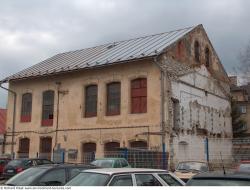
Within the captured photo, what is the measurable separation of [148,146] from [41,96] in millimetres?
10125

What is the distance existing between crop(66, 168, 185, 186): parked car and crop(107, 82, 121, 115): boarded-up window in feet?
57.3

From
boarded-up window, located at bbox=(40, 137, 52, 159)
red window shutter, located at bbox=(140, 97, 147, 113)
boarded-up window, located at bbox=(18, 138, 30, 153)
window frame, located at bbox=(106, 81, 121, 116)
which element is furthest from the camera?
boarded-up window, located at bbox=(18, 138, 30, 153)

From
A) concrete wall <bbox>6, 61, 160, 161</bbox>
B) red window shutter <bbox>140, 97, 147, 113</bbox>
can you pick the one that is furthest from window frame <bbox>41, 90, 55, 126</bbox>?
red window shutter <bbox>140, 97, 147, 113</bbox>

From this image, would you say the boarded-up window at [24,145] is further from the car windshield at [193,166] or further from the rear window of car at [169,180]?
the rear window of car at [169,180]

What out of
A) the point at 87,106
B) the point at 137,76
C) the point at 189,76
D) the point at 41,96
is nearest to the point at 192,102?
the point at 189,76

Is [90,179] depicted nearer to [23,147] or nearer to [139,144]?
[139,144]

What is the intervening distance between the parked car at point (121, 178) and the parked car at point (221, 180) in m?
2.26

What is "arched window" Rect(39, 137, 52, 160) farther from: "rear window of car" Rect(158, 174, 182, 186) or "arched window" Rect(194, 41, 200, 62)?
"rear window of car" Rect(158, 174, 182, 186)

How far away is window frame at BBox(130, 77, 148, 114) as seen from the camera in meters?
26.3

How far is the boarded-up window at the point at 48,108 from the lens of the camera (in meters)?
30.7

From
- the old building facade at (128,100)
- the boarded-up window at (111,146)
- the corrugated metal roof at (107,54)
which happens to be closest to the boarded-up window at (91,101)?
the old building facade at (128,100)

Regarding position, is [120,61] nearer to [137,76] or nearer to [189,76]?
[137,76]

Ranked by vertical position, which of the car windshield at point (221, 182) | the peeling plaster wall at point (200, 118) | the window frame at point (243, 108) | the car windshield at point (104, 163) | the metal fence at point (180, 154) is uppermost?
the window frame at point (243, 108)

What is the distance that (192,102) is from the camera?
93.6 feet
